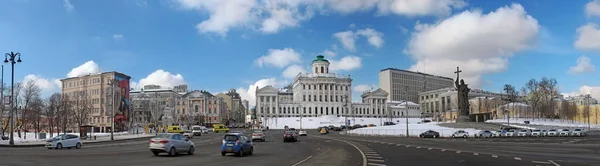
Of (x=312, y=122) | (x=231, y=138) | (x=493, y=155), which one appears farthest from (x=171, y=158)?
(x=312, y=122)

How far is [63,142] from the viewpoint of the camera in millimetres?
40031

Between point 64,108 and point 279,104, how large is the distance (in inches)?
4362

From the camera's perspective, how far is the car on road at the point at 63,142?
129ft

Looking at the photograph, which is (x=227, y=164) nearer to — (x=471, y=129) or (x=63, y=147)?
(x=63, y=147)

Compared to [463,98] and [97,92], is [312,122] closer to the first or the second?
[97,92]

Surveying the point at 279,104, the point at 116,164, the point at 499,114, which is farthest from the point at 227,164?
the point at 279,104

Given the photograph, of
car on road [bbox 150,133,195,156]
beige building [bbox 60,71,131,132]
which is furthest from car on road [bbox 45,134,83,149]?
beige building [bbox 60,71,131,132]

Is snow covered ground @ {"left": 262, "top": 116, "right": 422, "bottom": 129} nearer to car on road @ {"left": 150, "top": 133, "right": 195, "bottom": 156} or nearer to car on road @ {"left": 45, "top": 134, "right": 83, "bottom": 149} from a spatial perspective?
car on road @ {"left": 45, "top": 134, "right": 83, "bottom": 149}

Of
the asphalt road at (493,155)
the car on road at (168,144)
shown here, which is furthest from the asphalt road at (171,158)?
the asphalt road at (493,155)

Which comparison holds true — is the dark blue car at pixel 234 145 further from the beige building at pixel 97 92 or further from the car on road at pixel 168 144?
the beige building at pixel 97 92

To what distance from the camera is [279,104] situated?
198 m

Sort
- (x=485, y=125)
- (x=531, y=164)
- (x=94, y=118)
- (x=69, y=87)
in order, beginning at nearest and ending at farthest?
(x=531, y=164)
(x=485, y=125)
(x=94, y=118)
(x=69, y=87)

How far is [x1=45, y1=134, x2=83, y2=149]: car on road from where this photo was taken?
39.4 metres

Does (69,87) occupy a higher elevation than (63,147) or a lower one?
higher
